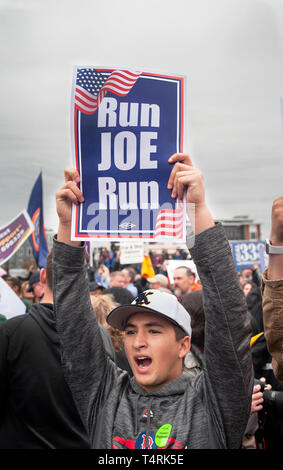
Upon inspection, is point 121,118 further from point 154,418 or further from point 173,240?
point 154,418

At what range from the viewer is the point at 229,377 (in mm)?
1803

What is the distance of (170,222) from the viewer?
1.89 metres

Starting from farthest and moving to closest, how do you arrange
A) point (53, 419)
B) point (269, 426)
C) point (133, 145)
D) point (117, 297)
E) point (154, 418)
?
point (117, 297), point (269, 426), point (53, 419), point (133, 145), point (154, 418)

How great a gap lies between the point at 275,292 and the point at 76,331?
81 centimetres

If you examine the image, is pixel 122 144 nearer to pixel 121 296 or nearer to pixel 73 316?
pixel 73 316

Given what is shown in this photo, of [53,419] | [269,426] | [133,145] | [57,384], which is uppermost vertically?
[133,145]

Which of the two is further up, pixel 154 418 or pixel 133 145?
pixel 133 145

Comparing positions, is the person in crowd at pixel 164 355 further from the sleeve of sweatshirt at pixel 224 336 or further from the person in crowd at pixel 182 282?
the person in crowd at pixel 182 282

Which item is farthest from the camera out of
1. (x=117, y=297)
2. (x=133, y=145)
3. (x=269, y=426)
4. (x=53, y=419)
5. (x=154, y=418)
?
(x=117, y=297)

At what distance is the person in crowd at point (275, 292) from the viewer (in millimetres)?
1824

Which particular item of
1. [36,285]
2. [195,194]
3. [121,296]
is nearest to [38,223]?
[36,285]
